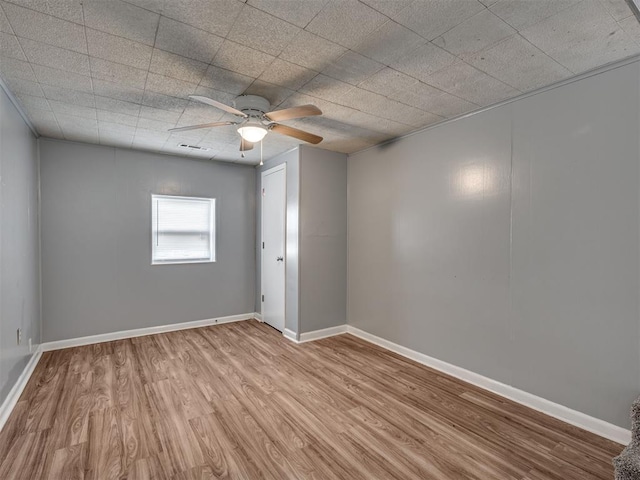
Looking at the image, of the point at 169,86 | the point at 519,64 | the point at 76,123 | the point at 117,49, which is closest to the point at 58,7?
the point at 117,49

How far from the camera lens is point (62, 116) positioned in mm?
3027

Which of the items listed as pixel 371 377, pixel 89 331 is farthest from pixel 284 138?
pixel 89 331

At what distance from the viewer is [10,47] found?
6.24 ft

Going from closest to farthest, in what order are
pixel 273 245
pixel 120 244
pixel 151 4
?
pixel 151 4, pixel 120 244, pixel 273 245

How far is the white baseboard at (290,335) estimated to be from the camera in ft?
13.4

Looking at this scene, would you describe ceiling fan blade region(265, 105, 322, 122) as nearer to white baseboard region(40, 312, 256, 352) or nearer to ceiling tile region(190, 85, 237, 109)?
ceiling tile region(190, 85, 237, 109)

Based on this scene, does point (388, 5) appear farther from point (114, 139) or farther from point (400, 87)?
point (114, 139)

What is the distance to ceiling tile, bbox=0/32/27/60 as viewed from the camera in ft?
5.92

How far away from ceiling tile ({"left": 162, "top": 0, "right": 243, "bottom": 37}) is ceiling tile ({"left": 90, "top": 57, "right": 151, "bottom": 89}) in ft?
2.42

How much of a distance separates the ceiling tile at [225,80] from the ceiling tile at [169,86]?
0.15 meters

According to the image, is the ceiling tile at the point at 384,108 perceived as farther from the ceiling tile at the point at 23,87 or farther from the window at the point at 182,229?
the window at the point at 182,229

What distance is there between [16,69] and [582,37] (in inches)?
141

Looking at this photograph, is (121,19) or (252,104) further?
(252,104)

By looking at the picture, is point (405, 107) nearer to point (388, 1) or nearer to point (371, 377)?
point (388, 1)
